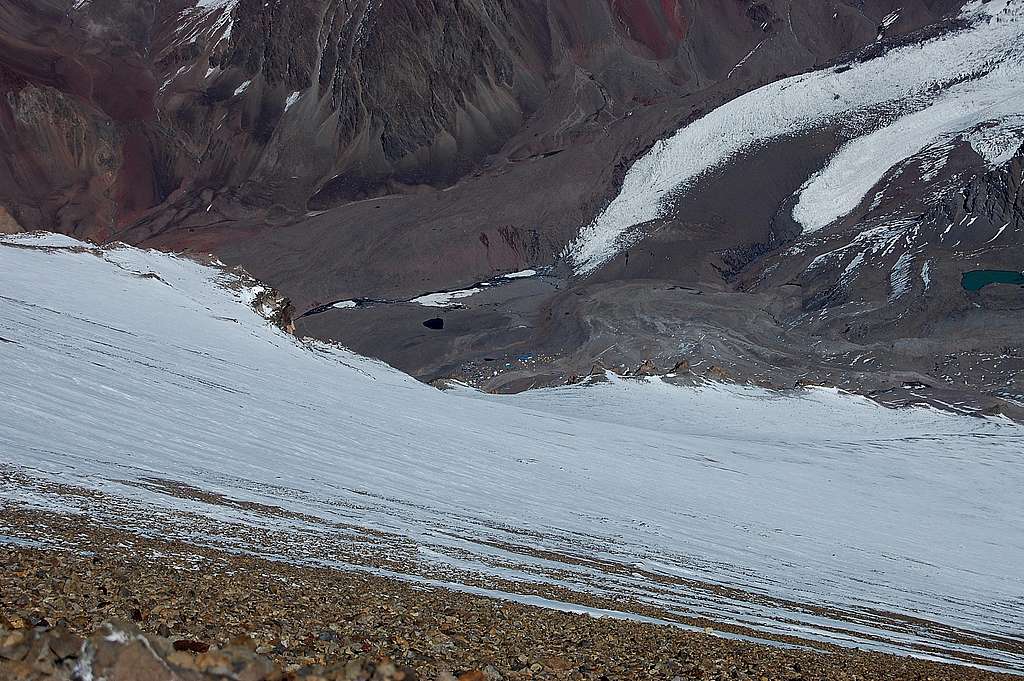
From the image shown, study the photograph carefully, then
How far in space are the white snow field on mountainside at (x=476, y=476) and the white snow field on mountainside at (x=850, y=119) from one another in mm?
31204

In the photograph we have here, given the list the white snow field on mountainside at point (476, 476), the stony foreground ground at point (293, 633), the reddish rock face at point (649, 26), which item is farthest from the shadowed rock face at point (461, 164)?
the stony foreground ground at point (293, 633)

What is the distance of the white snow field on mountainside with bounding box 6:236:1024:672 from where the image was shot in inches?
350

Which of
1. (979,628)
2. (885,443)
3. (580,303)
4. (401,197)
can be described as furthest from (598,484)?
(401,197)

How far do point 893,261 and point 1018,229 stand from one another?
20.0 ft

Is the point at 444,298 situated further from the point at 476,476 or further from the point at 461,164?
the point at 476,476

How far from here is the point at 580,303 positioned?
168 ft

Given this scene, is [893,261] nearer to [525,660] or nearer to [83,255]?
[83,255]

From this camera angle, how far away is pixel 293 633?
492 centimetres

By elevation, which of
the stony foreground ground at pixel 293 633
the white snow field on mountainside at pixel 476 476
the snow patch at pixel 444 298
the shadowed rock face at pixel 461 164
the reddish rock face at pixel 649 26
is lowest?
the stony foreground ground at pixel 293 633

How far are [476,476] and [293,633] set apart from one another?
10.4 metres

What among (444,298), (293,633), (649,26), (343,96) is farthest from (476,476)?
(649,26)

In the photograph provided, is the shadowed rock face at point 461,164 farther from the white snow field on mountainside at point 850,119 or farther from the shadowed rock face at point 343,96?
the white snow field on mountainside at point 850,119

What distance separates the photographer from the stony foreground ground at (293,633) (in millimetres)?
3658

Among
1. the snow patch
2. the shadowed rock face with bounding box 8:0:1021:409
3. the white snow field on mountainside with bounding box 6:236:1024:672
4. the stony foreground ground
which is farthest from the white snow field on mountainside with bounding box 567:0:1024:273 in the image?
the stony foreground ground
